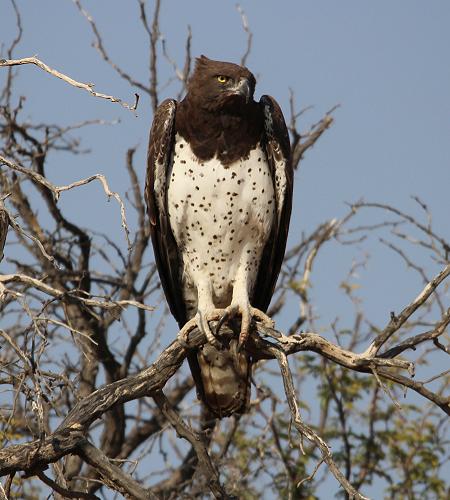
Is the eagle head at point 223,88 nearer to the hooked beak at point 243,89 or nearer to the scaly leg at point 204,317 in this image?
the hooked beak at point 243,89

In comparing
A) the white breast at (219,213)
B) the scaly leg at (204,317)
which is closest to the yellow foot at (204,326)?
the scaly leg at (204,317)

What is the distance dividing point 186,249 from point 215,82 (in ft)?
3.34

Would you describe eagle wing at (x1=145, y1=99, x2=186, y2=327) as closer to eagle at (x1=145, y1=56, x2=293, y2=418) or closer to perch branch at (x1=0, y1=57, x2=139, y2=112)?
eagle at (x1=145, y1=56, x2=293, y2=418)

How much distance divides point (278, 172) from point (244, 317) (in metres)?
0.92

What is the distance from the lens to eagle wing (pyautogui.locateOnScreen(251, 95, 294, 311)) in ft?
20.6

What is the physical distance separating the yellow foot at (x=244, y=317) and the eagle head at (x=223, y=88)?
1.17 metres

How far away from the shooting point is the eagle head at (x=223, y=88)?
6154 millimetres

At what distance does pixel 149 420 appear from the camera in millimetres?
8430

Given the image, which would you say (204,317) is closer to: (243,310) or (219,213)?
(243,310)

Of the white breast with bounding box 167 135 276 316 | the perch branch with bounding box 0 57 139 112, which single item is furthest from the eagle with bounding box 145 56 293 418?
the perch branch with bounding box 0 57 139 112

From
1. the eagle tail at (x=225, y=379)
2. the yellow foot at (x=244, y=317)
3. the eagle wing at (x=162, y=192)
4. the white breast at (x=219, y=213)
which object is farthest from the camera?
the eagle tail at (x=225, y=379)

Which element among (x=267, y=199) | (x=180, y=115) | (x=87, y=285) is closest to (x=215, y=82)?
(x=180, y=115)

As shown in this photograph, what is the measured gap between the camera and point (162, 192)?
6.30 m

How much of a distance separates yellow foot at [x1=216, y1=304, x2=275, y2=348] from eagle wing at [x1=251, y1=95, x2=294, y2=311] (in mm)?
555
